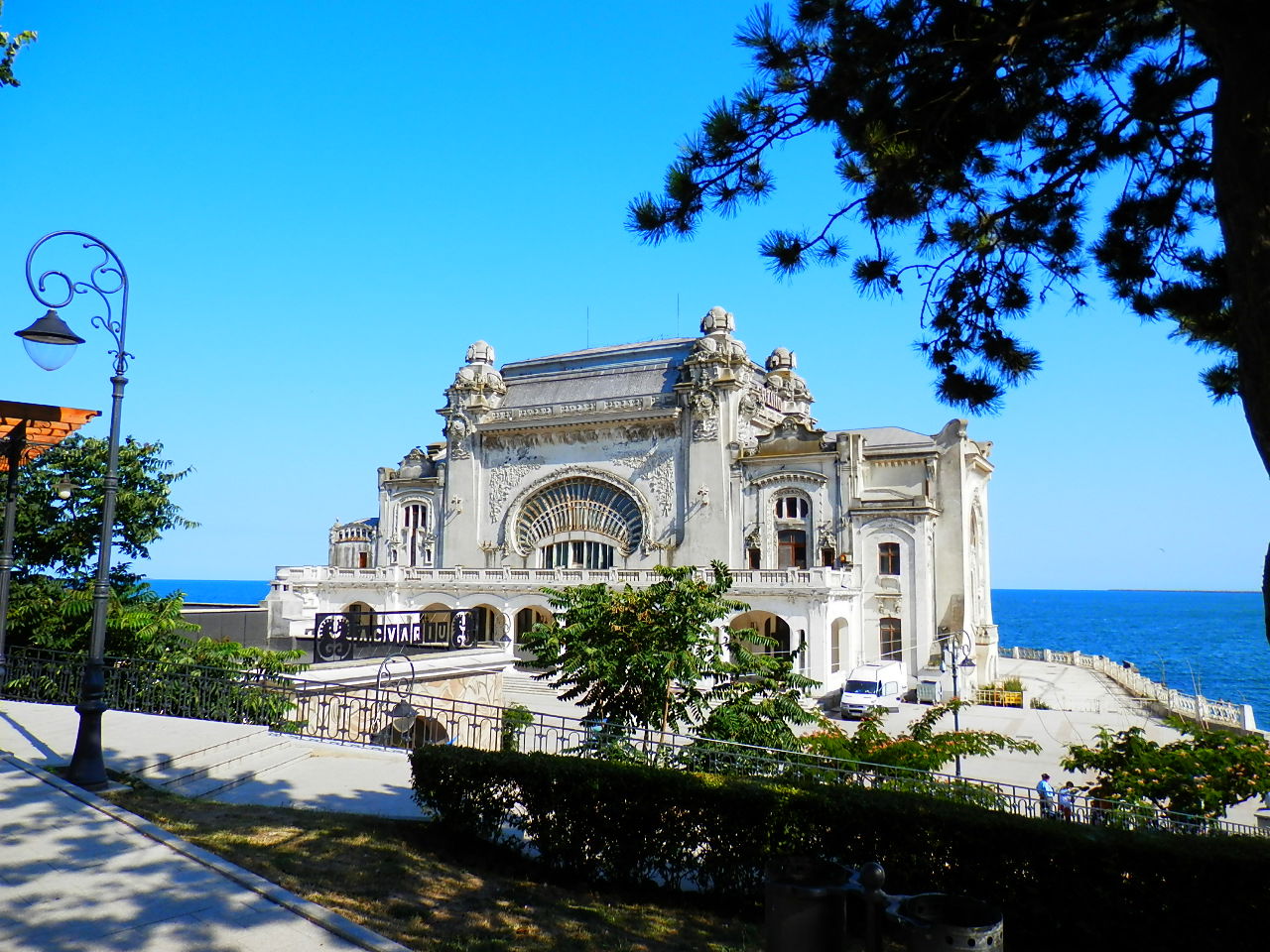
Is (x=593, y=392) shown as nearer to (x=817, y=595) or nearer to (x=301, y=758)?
(x=817, y=595)

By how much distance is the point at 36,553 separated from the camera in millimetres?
18703

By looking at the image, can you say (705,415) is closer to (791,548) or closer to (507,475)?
(791,548)

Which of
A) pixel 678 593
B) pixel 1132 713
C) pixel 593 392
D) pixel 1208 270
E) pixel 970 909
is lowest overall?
pixel 1132 713

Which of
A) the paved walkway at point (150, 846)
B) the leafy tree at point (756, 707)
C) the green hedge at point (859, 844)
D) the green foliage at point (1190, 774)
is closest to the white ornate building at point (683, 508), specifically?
the leafy tree at point (756, 707)

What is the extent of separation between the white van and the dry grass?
2450 cm

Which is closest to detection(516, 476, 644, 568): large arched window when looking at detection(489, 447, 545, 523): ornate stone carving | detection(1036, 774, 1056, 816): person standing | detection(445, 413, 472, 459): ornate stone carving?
detection(489, 447, 545, 523): ornate stone carving

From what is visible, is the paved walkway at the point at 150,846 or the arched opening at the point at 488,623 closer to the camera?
the paved walkway at the point at 150,846

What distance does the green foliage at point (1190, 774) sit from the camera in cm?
1187

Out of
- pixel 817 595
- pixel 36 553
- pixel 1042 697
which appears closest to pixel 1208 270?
pixel 36 553

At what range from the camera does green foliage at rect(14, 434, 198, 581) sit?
734 inches

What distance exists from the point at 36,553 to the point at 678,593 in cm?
1359

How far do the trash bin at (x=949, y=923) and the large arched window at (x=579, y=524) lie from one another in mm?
36854

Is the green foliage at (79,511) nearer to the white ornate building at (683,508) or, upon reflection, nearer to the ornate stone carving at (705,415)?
the white ornate building at (683,508)

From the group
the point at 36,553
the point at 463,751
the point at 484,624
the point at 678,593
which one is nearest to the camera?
the point at 463,751
